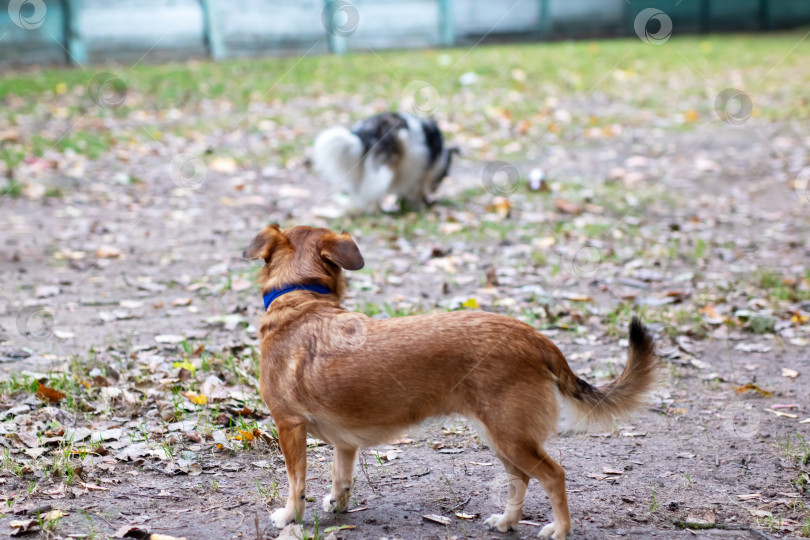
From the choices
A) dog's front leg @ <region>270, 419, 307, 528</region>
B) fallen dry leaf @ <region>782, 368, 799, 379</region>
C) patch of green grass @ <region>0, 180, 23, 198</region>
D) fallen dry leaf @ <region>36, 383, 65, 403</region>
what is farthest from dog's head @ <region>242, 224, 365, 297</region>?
patch of green grass @ <region>0, 180, 23, 198</region>

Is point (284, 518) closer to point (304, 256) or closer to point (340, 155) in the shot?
point (304, 256)

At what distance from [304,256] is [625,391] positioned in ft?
4.51

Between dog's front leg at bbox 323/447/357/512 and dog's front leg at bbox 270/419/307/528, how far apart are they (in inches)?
7.5

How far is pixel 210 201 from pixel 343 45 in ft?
34.2

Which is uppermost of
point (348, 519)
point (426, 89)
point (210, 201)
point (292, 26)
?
point (292, 26)

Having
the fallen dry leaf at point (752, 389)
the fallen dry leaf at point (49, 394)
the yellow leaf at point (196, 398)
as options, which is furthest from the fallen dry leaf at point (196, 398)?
the fallen dry leaf at point (752, 389)

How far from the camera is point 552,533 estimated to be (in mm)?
3082

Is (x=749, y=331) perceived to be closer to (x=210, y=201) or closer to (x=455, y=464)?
(x=455, y=464)

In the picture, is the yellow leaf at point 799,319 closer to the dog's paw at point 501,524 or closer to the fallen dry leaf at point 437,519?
the dog's paw at point 501,524

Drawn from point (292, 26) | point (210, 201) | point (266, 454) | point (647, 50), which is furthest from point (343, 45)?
point (266, 454)

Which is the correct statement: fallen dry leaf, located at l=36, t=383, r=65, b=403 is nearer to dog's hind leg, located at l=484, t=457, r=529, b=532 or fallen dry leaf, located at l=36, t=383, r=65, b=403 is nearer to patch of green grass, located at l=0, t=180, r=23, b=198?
dog's hind leg, located at l=484, t=457, r=529, b=532

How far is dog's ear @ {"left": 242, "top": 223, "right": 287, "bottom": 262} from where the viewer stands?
3.29 meters

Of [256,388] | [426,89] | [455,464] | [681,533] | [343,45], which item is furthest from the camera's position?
[343,45]

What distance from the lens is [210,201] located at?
28.6ft
